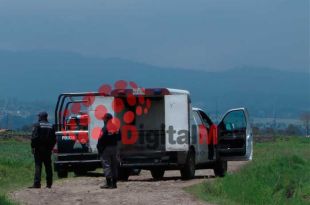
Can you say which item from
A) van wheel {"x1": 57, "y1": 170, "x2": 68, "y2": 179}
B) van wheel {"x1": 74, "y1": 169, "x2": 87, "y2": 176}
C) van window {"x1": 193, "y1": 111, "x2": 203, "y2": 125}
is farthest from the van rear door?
van wheel {"x1": 57, "y1": 170, "x2": 68, "y2": 179}

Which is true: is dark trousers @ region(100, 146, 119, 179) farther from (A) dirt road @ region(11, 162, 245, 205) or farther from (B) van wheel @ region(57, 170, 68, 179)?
(B) van wheel @ region(57, 170, 68, 179)

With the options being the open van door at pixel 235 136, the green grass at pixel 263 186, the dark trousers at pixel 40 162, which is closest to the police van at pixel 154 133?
the open van door at pixel 235 136

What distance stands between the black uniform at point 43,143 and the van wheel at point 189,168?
3.83 m

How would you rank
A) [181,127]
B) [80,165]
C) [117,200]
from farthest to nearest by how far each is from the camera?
[80,165]
[181,127]
[117,200]

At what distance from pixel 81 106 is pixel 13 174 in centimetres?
385

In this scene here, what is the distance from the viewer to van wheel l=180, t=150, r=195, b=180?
22734 millimetres

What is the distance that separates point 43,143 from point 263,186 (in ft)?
16.1

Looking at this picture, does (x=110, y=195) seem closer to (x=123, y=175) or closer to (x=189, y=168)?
(x=189, y=168)

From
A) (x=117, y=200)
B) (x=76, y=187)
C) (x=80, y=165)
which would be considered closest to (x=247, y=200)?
(x=117, y=200)

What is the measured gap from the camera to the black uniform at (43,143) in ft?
65.3

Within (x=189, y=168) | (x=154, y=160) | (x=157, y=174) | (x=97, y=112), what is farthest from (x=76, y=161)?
(x=189, y=168)

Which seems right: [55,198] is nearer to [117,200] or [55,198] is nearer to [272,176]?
[117,200]

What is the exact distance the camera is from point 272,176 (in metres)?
22.6

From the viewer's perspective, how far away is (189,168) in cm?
2286
